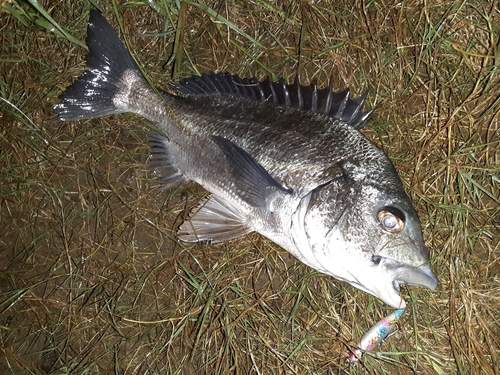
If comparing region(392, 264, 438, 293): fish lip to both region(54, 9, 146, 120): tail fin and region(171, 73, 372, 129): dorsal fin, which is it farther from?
region(54, 9, 146, 120): tail fin

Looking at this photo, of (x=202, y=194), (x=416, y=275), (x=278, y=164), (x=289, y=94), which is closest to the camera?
(x=416, y=275)

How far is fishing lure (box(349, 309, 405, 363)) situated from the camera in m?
2.60

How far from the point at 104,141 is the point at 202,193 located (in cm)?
84

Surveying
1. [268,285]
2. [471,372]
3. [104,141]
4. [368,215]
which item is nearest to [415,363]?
[471,372]

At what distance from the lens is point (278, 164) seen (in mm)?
2301

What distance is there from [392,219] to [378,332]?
955 mm

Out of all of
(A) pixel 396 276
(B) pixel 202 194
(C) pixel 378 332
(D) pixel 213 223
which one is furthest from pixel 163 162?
(C) pixel 378 332

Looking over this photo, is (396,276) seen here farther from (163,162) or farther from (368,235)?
(163,162)

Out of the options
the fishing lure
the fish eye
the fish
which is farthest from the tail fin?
the fishing lure

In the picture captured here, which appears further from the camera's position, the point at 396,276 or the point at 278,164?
the point at 278,164

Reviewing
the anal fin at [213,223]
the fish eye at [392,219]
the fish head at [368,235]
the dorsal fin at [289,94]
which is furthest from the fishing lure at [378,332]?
the dorsal fin at [289,94]

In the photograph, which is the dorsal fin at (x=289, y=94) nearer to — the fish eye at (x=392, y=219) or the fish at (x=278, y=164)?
the fish at (x=278, y=164)

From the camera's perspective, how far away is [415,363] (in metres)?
2.66

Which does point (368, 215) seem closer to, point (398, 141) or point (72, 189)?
point (398, 141)
